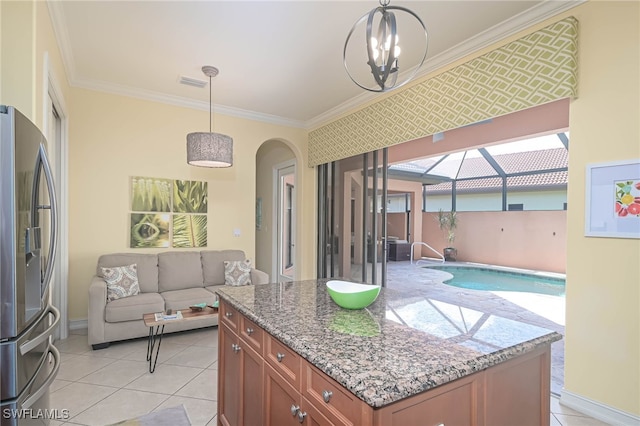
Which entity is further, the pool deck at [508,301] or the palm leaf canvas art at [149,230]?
the palm leaf canvas art at [149,230]

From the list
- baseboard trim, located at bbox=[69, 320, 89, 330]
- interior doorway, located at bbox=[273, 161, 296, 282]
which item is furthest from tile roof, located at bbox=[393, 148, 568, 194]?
baseboard trim, located at bbox=[69, 320, 89, 330]

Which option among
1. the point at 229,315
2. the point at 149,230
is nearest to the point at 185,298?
the point at 149,230

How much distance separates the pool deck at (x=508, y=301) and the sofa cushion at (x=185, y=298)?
7.97 ft

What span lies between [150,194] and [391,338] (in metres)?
4.03

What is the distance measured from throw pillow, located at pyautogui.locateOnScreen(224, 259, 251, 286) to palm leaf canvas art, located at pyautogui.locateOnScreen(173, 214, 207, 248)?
54 centimetres

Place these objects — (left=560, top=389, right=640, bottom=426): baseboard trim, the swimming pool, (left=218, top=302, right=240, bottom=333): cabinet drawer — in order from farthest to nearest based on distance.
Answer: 1. the swimming pool
2. (left=560, top=389, right=640, bottom=426): baseboard trim
3. (left=218, top=302, right=240, bottom=333): cabinet drawer

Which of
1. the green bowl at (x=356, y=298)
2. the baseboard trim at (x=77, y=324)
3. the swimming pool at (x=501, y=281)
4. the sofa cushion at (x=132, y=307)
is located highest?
the green bowl at (x=356, y=298)

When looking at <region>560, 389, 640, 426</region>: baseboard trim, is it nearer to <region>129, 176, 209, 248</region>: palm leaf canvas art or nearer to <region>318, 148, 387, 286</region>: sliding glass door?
<region>318, 148, 387, 286</region>: sliding glass door

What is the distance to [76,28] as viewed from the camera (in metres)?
2.88

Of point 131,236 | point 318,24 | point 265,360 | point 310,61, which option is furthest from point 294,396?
point 131,236

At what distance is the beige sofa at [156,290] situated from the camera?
11.1ft

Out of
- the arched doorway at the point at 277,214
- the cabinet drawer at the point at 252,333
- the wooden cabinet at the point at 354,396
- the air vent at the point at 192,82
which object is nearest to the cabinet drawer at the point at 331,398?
the wooden cabinet at the point at 354,396

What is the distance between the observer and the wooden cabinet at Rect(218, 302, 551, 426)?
3.15 feet

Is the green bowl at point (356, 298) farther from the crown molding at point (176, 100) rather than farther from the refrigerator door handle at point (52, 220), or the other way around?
the crown molding at point (176, 100)
